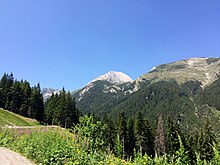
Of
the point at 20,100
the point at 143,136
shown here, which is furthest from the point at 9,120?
the point at 143,136

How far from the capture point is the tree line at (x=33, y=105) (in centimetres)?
8131

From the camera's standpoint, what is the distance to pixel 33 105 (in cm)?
8650

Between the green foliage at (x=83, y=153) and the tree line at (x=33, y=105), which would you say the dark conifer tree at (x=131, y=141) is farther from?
the green foliage at (x=83, y=153)

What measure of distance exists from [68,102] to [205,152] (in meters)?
49.0

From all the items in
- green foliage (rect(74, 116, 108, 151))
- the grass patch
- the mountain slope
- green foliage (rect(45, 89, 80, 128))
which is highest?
green foliage (rect(45, 89, 80, 128))

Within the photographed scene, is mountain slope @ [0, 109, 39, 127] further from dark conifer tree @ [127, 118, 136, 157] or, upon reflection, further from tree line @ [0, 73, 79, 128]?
dark conifer tree @ [127, 118, 136, 157]

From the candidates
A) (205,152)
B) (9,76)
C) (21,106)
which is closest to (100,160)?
(205,152)

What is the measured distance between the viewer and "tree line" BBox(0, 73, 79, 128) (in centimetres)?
8131

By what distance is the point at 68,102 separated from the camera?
3270 inches

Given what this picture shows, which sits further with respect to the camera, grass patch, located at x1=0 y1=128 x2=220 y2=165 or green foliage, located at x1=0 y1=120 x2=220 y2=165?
grass patch, located at x1=0 y1=128 x2=220 y2=165

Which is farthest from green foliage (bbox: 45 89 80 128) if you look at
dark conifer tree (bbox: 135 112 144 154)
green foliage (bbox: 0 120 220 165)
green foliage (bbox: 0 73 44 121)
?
green foliage (bbox: 0 120 220 165)

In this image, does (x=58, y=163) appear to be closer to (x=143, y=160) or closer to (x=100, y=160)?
(x=100, y=160)

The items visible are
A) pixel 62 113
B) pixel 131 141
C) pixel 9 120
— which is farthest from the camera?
pixel 62 113

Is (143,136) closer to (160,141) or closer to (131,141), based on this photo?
(131,141)
